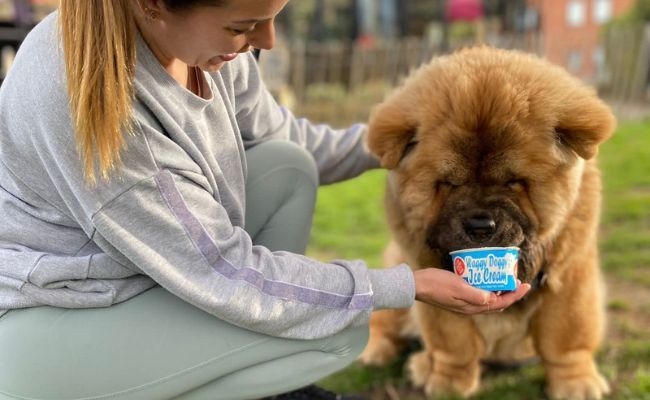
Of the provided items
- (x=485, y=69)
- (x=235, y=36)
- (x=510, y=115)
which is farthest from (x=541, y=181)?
(x=235, y=36)

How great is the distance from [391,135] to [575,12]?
16574 mm

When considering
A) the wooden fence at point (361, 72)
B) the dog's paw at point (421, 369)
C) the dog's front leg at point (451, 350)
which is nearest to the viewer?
the dog's front leg at point (451, 350)

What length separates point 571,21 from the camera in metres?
16.8

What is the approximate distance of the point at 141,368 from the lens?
A: 1721 mm

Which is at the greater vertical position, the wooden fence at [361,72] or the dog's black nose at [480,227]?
the dog's black nose at [480,227]

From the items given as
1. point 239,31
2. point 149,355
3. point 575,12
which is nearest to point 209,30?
point 239,31

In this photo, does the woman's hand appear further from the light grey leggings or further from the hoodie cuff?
the light grey leggings

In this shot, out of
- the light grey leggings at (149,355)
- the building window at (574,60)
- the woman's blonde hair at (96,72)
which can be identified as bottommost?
the building window at (574,60)

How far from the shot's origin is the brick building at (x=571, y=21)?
50.3 feet

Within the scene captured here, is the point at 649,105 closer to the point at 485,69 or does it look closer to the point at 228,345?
the point at 485,69

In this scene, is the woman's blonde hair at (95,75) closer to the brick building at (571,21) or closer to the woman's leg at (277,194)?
the woman's leg at (277,194)

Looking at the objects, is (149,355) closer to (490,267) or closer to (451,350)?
(490,267)

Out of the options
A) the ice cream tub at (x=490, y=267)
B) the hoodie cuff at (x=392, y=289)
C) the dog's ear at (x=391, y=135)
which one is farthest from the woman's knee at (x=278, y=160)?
the ice cream tub at (x=490, y=267)

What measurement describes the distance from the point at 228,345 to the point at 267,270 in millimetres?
224
